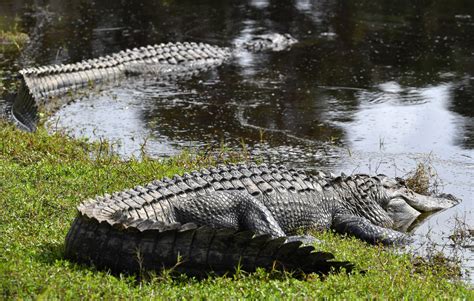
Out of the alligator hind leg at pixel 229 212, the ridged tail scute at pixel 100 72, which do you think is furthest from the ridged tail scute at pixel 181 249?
the ridged tail scute at pixel 100 72

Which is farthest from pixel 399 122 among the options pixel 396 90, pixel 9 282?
pixel 9 282

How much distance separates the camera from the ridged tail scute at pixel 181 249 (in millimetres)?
5359

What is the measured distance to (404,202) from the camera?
7.72 metres

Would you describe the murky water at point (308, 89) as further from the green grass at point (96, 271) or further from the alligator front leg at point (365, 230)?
the green grass at point (96, 271)

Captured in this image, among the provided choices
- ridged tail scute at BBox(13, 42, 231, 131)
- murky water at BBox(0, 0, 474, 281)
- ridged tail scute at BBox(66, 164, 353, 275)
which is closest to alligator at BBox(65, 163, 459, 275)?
ridged tail scute at BBox(66, 164, 353, 275)

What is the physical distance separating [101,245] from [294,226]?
2077mm

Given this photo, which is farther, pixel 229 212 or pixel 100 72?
pixel 100 72

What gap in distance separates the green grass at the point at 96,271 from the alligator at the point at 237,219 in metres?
0.12

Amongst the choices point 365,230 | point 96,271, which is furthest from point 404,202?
point 96,271

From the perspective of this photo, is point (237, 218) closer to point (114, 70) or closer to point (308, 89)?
point (308, 89)

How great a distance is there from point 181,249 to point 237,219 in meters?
1.24

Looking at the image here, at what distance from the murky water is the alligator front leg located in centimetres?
40

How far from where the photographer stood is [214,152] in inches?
371

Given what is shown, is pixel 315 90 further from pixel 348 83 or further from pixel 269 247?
pixel 269 247
